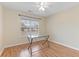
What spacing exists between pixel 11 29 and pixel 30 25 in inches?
54.1

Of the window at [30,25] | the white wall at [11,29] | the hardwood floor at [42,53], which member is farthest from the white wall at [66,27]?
the white wall at [11,29]

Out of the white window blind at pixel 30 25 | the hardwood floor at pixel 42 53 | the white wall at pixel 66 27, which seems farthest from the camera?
the white window blind at pixel 30 25

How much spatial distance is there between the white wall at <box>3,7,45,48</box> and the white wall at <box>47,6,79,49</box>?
2.23m

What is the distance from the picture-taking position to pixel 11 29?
12.7 ft

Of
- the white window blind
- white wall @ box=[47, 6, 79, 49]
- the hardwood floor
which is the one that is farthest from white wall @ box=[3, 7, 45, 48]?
white wall @ box=[47, 6, 79, 49]

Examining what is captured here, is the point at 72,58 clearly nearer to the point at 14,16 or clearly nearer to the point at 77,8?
the point at 77,8

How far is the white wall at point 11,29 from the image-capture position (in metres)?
3.63

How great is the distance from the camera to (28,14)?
15.2 feet

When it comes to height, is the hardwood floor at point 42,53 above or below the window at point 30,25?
below

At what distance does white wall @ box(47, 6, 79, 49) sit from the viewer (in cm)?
354

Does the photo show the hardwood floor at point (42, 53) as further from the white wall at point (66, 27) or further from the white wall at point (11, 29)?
the white wall at point (66, 27)

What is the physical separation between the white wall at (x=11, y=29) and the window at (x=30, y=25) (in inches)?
15.2

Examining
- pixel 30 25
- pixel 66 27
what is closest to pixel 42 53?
pixel 66 27

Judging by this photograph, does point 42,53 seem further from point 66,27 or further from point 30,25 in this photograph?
point 30,25
